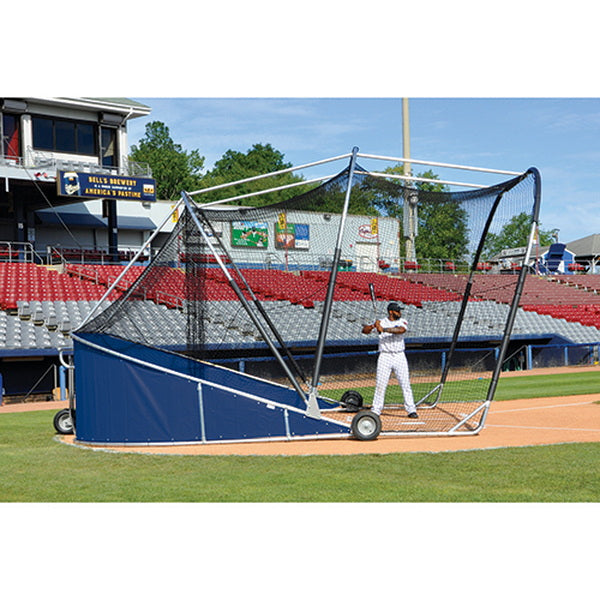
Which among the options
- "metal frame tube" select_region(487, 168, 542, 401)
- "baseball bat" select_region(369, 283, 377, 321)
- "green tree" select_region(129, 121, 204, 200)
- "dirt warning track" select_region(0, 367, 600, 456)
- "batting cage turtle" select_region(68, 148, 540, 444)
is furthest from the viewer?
"green tree" select_region(129, 121, 204, 200)

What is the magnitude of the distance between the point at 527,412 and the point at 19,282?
55.1 ft

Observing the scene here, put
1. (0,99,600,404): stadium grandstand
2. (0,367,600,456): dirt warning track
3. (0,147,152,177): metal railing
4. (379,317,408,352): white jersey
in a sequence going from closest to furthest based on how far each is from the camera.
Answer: (0,367,600,456): dirt warning track, (379,317,408,352): white jersey, (0,99,600,404): stadium grandstand, (0,147,152,177): metal railing

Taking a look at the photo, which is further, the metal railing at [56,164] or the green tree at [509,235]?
the metal railing at [56,164]

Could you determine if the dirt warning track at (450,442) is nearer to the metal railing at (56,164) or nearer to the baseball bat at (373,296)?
the baseball bat at (373,296)

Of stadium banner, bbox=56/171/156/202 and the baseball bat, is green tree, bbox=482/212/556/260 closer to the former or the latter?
the baseball bat

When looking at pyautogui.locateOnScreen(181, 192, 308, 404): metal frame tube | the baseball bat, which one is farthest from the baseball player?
the baseball bat

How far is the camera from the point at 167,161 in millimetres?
61125

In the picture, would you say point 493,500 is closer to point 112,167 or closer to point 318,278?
point 318,278

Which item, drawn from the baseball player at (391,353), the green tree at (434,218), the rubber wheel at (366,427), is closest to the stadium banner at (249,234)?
the green tree at (434,218)

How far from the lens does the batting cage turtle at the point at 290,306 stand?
8.77 meters

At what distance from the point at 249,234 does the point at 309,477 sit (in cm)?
491

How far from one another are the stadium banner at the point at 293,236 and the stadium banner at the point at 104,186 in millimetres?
18381

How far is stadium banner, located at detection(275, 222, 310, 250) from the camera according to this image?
402 inches

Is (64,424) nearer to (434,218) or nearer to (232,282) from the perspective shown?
(232,282)
